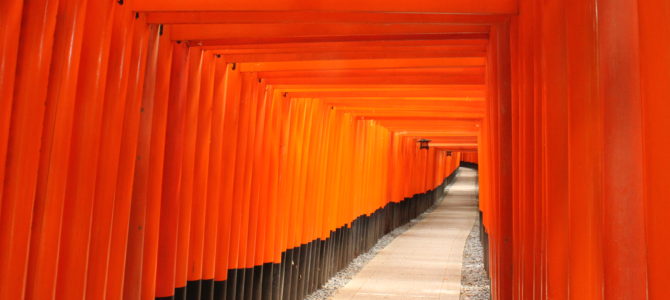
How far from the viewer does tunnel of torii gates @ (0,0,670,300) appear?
1.63 metres

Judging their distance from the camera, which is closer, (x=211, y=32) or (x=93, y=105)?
(x=93, y=105)

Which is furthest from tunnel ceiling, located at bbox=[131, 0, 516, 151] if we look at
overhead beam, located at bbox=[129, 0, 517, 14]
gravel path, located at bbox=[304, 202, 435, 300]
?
gravel path, located at bbox=[304, 202, 435, 300]

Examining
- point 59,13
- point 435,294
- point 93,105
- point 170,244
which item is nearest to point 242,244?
point 170,244

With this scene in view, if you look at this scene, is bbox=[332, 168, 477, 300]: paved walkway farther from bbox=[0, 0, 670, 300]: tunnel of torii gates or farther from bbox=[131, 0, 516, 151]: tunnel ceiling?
bbox=[131, 0, 516, 151]: tunnel ceiling

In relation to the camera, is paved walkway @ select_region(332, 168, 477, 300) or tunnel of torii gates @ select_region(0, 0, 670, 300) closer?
tunnel of torii gates @ select_region(0, 0, 670, 300)

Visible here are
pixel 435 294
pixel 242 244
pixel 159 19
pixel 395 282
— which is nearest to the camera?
pixel 159 19

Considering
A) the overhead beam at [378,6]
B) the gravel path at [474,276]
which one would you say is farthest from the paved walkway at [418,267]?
the overhead beam at [378,6]

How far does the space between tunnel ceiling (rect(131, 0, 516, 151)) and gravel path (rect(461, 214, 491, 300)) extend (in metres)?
2.90

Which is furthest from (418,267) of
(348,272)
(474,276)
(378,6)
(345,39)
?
(378,6)

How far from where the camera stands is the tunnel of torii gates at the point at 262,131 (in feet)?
5.35

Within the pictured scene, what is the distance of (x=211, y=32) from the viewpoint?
4.36m

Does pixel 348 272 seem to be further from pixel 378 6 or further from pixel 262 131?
pixel 378 6

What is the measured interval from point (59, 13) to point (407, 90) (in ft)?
16.1

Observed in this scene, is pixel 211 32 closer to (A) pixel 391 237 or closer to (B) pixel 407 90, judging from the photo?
(B) pixel 407 90
